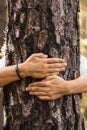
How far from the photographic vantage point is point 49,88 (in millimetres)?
2992

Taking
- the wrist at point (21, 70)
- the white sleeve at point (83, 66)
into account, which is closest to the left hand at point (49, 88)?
the wrist at point (21, 70)

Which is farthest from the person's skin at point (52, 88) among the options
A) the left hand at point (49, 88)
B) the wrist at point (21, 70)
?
the wrist at point (21, 70)

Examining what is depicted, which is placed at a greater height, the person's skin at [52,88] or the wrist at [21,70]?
the wrist at [21,70]

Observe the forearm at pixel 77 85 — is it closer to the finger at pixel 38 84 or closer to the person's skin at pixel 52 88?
the person's skin at pixel 52 88

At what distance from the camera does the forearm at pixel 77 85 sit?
9.90 ft

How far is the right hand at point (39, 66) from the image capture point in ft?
9.65

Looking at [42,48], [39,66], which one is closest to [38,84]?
[39,66]

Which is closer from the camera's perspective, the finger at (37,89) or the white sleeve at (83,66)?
the finger at (37,89)

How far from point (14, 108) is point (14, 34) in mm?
552

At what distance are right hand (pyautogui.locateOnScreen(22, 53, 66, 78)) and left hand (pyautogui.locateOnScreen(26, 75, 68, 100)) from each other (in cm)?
5

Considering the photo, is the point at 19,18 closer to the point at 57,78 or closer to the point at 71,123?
the point at 57,78

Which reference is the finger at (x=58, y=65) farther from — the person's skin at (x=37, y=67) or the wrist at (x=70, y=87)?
the wrist at (x=70, y=87)

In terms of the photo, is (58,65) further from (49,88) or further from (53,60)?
(49,88)

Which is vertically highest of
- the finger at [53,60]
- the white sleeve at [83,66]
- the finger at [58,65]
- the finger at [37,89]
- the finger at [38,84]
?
the finger at [53,60]
